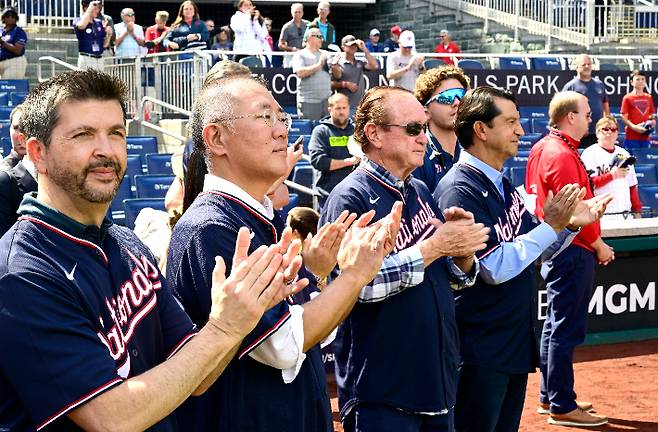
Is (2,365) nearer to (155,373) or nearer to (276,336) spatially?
(155,373)

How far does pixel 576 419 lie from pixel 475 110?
2597 mm

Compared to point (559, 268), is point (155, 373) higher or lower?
higher

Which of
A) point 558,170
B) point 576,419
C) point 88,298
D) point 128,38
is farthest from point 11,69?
point 88,298

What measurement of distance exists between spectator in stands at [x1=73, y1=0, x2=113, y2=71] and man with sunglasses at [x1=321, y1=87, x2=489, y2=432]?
11023mm

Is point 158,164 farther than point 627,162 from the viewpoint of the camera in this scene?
Yes

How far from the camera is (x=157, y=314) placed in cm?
250

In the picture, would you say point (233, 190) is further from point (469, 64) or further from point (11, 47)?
point (469, 64)

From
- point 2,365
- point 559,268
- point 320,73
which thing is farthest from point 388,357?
point 320,73

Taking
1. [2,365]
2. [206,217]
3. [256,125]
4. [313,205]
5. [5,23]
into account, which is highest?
[5,23]

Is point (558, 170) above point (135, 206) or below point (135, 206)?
above

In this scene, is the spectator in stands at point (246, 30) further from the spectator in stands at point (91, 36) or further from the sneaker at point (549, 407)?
the sneaker at point (549, 407)

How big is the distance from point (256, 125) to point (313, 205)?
760cm

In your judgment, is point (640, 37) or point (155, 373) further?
point (640, 37)

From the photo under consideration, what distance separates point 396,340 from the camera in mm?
3986
